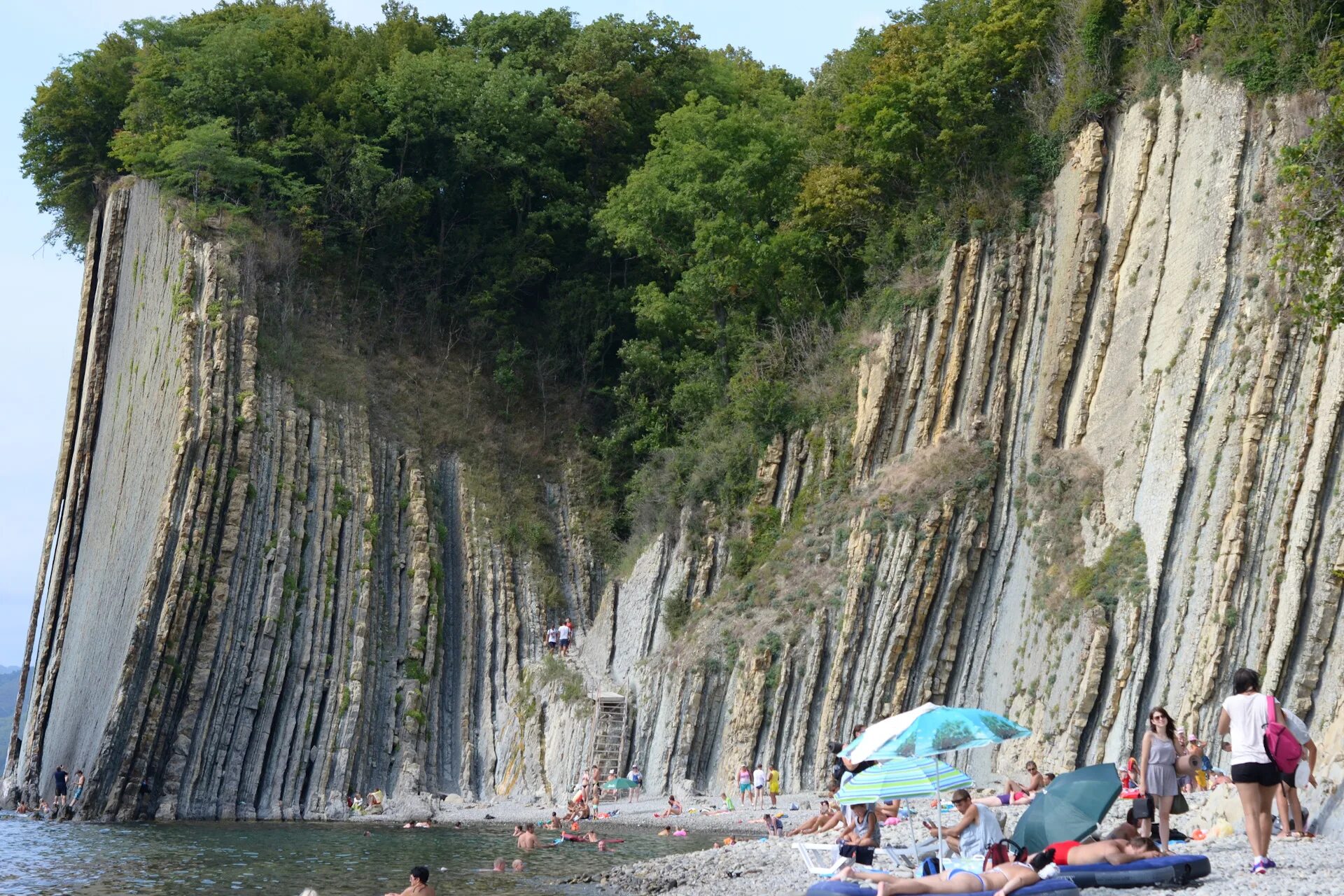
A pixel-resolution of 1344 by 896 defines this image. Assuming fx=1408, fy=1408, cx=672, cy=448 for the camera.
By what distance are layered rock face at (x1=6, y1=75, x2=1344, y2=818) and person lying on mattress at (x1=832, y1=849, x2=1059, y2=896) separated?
10351 mm

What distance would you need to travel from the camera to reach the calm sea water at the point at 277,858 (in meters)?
21.1

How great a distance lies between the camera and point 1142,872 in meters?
12.5

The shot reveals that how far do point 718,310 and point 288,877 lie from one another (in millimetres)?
22817

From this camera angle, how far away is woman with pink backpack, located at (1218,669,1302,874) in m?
12.4

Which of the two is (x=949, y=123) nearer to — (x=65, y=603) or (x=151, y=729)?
(x=151, y=729)

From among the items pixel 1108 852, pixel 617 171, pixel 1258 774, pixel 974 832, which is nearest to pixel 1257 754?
pixel 1258 774

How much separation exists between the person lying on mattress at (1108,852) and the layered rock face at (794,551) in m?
9.10

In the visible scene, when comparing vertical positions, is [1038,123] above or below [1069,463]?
above

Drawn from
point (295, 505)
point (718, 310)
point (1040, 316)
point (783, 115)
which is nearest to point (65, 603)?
point (295, 505)

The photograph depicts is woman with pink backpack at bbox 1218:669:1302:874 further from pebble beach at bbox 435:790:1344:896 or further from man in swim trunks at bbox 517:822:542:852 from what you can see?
man in swim trunks at bbox 517:822:542:852

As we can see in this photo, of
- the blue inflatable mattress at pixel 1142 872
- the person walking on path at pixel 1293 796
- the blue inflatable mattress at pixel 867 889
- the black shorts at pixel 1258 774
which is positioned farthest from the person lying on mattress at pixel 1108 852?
the person walking on path at pixel 1293 796

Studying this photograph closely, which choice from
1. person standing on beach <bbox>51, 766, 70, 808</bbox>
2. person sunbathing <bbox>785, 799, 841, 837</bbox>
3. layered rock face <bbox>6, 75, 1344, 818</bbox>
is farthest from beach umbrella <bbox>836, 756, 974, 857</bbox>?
person standing on beach <bbox>51, 766, 70, 808</bbox>

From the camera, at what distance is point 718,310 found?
40.8 metres

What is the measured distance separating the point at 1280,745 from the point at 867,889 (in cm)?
387
